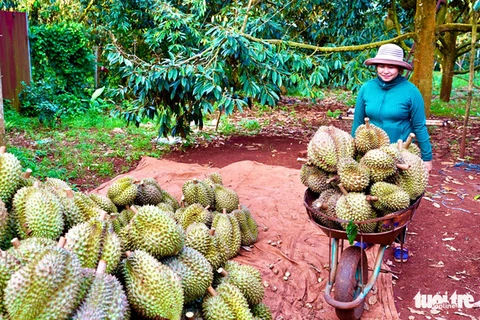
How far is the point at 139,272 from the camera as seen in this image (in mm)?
1856

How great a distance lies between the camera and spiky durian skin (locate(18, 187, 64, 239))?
195 centimetres

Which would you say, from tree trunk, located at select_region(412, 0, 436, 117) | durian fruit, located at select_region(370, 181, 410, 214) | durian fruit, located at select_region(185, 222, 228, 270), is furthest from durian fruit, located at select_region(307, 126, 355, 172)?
tree trunk, located at select_region(412, 0, 436, 117)

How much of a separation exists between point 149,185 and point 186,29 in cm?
498

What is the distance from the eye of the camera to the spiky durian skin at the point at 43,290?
1.51 meters

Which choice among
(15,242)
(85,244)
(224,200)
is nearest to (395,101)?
(224,200)

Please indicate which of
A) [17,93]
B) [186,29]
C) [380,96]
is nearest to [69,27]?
[17,93]

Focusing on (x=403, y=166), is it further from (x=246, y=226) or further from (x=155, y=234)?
(x=246, y=226)

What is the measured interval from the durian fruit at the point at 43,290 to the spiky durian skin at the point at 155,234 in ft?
1.64

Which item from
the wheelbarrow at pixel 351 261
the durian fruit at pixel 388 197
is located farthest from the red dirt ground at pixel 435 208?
the durian fruit at pixel 388 197

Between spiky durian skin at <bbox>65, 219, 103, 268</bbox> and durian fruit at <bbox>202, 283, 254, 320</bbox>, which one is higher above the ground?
spiky durian skin at <bbox>65, 219, 103, 268</bbox>

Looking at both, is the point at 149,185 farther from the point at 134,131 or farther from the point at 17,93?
the point at 17,93

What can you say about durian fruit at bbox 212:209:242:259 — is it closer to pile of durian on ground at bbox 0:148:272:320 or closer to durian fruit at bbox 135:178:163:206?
durian fruit at bbox 135:178:163:206

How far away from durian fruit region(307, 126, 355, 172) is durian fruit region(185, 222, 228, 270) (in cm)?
89

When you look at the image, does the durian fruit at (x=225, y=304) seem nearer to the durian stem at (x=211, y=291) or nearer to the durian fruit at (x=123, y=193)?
the durian stem at (x=211, y=291)
